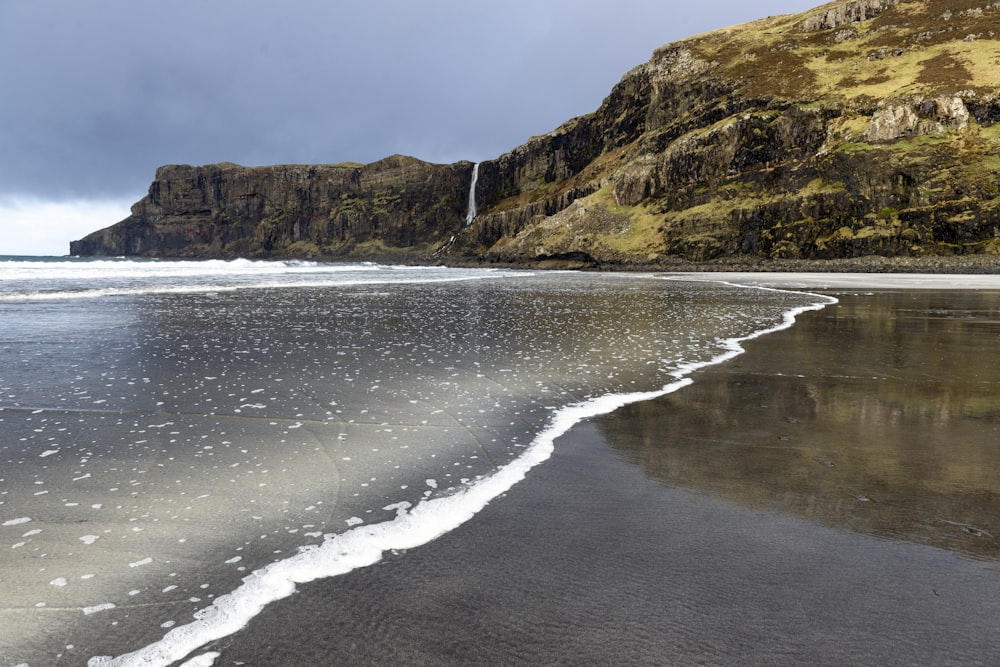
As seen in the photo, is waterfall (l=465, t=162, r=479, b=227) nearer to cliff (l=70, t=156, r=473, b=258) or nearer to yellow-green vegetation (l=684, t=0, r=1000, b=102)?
cliff (l=70, t=156, r=473, b=258)

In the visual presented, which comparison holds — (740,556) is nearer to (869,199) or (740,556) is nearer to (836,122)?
(869,199)

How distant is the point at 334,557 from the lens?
10.4ft

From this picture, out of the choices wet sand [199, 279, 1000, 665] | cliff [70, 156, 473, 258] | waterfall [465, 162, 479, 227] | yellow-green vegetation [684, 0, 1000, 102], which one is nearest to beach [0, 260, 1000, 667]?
wet sand [199, 279, 1000, 665]

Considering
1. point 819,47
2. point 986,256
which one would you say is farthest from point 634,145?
point 986,256

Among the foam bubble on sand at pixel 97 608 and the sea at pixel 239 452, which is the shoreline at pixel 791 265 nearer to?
the sea at pixel 239 452

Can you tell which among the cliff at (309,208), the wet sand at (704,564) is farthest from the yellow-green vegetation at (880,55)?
the cliff at (309,208)

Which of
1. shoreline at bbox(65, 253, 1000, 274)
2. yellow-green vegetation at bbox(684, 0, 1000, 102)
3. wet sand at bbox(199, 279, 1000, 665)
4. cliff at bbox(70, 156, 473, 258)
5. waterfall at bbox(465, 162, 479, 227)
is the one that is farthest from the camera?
cliff at bbox(70, 156, 473, 258)

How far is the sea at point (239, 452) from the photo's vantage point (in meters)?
2.76

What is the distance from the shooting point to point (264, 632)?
2.50 m

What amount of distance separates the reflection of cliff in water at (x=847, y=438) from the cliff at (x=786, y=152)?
61556mm

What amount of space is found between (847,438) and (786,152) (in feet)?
258

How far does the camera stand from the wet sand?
239 centimetres

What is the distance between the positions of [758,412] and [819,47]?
102 metres

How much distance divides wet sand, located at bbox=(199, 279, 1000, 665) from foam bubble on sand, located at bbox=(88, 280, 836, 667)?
0.11 meters
